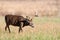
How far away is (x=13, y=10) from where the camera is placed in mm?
32531

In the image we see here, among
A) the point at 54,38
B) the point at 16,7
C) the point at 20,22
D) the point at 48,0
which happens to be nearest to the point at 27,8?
the point at 16,7

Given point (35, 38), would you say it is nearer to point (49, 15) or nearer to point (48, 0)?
point (49, 15)

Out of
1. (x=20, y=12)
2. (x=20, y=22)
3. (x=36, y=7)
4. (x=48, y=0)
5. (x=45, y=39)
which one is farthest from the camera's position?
(x=48, y=0)

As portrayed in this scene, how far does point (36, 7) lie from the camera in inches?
1377

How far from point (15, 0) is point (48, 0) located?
5.92 m

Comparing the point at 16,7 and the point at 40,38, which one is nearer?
the point at 40,38

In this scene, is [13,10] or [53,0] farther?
[53,0]

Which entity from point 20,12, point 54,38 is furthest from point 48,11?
point 54,38

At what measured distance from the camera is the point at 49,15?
33125mm

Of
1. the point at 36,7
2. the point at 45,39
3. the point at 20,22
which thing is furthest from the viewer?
the point at 36,7

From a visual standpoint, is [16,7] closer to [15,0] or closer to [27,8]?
[27,8]

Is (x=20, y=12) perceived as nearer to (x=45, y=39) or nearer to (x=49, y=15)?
(x=49, y=15)

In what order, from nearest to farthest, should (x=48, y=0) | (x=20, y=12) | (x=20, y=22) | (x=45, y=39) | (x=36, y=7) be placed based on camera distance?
1. (x=45, y=39)
2. (x=20, y=22)
3. (x=20, y=12)
4. (x=36, y=7)
5. (x=48, y=0)

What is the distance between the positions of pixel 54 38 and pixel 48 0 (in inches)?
1327
